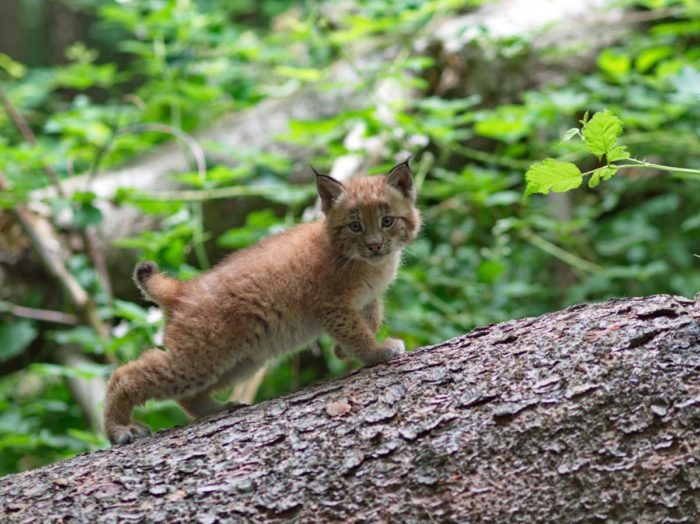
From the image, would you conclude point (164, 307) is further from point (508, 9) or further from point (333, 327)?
point (508, 9)

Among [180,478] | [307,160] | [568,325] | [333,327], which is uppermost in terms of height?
[568,325]

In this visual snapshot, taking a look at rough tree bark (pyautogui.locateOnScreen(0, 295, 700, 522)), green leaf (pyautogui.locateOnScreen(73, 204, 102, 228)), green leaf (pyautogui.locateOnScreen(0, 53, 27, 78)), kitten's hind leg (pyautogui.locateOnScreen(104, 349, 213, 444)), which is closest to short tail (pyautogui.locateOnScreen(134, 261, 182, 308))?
kitten's hind leg (pyautogui.locateOnScreen(104, 349, 213, 444))

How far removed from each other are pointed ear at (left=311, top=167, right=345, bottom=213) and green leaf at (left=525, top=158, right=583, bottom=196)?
138 centimetres

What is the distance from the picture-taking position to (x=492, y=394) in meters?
2.40

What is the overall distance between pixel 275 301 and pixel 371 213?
1.98 ft

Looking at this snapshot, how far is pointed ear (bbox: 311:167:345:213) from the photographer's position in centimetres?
362

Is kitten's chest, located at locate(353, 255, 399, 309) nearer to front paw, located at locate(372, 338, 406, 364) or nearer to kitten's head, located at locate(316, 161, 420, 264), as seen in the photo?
kitten's head, located at locate(316, 161, 420, 264)

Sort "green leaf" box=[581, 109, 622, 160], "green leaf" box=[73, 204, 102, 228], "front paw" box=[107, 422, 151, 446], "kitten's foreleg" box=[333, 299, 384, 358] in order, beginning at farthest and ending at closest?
"green leaf" box=[73, 204, 102, 228], "kitten's foreleg" box=[333, 299, 384, 358], "front paw" box=[107, 422, 151, 446], "green leaf" box=[581, 109, 622, 160]

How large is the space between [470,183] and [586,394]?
10.9 ft

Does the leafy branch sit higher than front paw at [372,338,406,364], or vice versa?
the leafy branch

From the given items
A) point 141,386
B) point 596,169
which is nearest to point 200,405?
point 141,386

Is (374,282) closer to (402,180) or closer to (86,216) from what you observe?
(402,180)

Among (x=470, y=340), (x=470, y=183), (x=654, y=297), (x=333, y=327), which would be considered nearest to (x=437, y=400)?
(x=470, y=340)

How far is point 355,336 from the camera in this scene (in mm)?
3363
